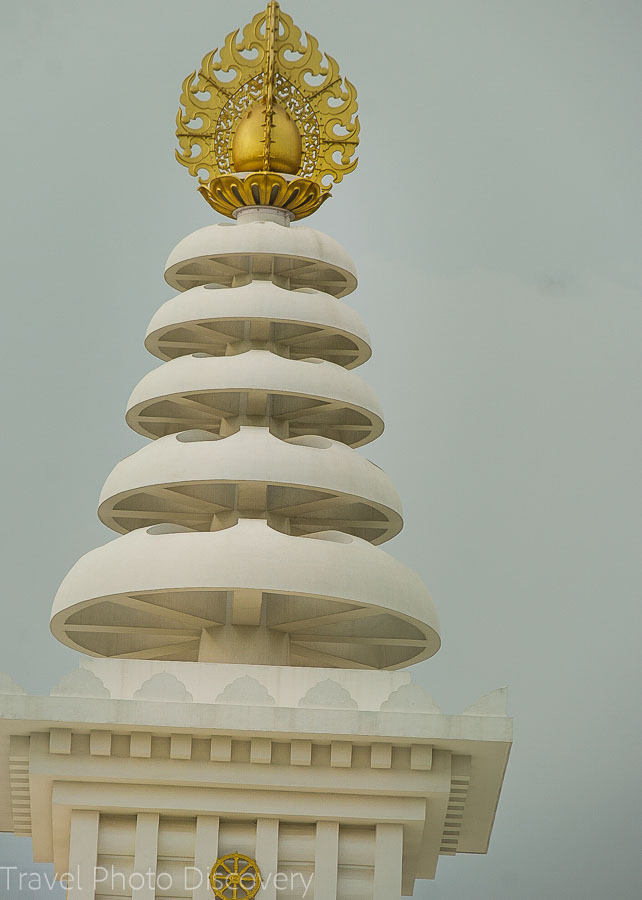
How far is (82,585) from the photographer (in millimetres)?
20703

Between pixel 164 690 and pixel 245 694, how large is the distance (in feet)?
2.64

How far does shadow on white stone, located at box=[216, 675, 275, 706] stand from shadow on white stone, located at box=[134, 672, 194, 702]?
361 millimetres

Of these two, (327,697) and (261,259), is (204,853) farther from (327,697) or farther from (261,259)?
(261,259)

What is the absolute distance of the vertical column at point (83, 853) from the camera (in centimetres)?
1898

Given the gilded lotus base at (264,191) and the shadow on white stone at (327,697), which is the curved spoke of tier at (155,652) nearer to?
the shadow on white stone at (327,697)

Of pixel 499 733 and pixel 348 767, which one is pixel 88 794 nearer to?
pixel 348 767

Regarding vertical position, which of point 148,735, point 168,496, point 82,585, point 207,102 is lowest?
point 148,735

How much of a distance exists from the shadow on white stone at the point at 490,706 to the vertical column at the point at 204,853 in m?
2.82

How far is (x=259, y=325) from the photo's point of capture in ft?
76.3

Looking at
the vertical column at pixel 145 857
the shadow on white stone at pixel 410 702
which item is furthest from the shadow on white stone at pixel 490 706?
the vertical column at pixel 145 857

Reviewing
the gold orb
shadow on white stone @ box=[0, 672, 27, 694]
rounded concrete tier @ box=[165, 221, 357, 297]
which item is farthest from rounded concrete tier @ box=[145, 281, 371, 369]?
shadow on white stone @ box=[0, 672, 27, 694]

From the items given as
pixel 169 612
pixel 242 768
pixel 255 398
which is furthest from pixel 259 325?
pixel 242 768

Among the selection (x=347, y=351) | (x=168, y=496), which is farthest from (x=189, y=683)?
(x=347, y=351)

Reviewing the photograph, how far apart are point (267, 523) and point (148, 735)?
3.36 metres
